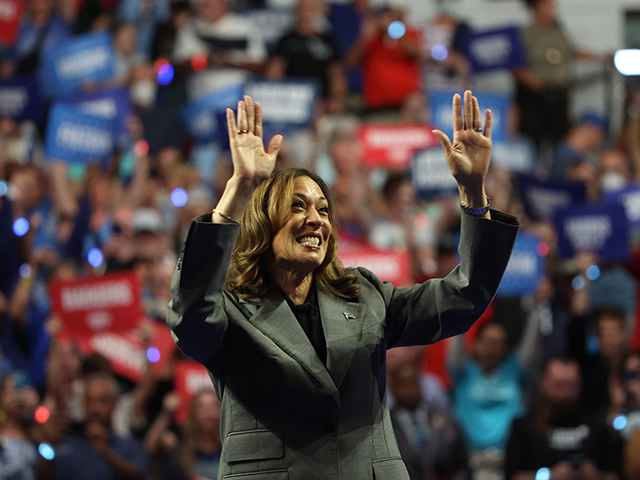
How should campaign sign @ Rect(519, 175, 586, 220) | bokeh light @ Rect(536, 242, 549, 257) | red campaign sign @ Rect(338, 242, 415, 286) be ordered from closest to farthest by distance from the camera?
1. red campaign sign @ Rect(338, 242, 415, 286)
2. bokeh light @ Rect(536, 242, 549, 257)
3. campaign sign @ Rect(519, 175, 586, 220)

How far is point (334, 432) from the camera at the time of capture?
211 centimetres

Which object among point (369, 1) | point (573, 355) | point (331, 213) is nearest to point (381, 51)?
point (369, 1)

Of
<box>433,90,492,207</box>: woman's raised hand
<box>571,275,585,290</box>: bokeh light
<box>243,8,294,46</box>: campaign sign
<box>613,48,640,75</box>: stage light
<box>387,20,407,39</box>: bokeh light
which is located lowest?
<box>571,275,585,290</box>: bokeh light

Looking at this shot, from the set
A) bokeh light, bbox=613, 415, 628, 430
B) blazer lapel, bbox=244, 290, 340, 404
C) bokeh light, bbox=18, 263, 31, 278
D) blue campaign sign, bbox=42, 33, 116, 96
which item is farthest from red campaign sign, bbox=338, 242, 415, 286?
blazer lapel, bbox=244, 290, 340, 404

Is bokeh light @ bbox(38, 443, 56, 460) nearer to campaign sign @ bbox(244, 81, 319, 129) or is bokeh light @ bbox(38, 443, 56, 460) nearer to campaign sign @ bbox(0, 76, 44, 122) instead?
campaign sign @ bbox(244, 81, 319, 129)

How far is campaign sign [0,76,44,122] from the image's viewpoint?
7438 millimetres

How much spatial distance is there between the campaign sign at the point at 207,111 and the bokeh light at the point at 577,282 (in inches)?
109

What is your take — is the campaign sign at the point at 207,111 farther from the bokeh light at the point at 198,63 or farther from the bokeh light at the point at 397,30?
the bokeh light at the point at 397,30

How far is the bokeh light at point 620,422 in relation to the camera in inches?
210

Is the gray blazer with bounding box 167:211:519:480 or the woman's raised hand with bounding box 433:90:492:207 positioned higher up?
the woman's raised hand with bounding box 433:90:492:207

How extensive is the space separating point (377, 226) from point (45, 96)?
11.3 ft

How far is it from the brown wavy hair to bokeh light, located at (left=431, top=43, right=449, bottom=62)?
662 centimetres

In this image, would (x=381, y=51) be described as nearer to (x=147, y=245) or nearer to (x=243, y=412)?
(x=147, y=245)

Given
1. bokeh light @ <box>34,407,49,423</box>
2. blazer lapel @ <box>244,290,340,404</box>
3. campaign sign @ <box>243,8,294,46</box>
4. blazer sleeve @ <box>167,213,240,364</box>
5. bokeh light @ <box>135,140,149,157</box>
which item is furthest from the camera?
campaign sign @ <box>243,8,294,46</box>
